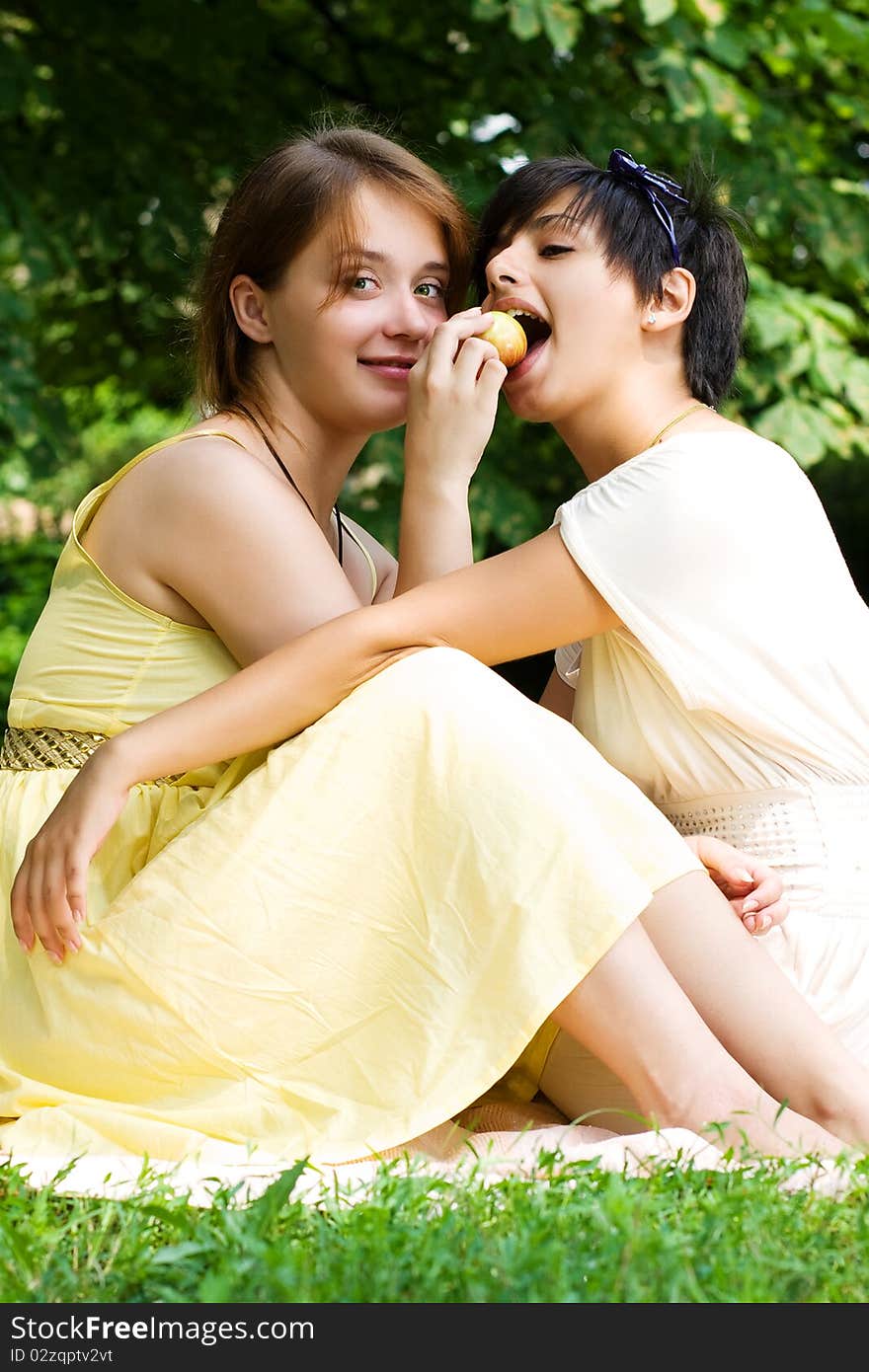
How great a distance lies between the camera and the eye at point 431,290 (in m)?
3.16

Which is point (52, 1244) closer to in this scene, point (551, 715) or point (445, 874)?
point (445, 874)

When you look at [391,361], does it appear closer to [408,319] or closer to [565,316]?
[408,319]

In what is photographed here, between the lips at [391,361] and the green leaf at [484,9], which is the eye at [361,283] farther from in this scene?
the green leaf at [484,9]

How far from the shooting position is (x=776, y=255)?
7441mm

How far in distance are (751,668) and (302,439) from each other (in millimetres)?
1076

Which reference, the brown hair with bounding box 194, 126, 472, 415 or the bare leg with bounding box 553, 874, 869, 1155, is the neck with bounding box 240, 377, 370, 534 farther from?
the bare leg with bounding box 553, 874, 869, 1155

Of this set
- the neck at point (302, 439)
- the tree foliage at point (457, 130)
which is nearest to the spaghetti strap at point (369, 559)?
the neck at point (302, 439)

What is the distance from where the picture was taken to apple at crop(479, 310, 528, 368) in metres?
2.90

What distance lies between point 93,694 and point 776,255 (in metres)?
5.58

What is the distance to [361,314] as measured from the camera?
10.0 ft

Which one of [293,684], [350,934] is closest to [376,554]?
[293,684]

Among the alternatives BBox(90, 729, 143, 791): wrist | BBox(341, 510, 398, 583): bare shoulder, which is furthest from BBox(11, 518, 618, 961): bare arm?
BBox(341, 510, 398, 583): bare shoulder
